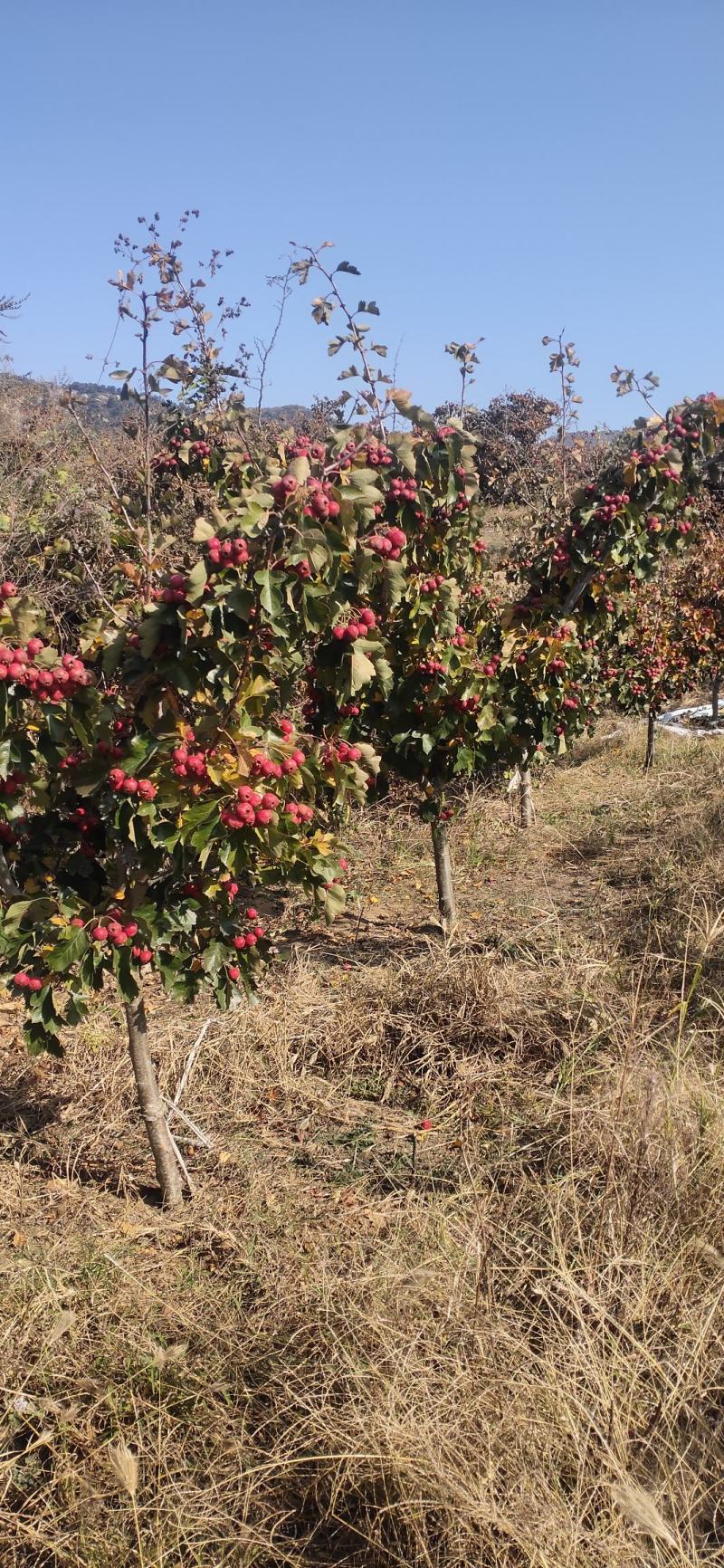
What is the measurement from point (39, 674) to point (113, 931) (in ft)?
2.50

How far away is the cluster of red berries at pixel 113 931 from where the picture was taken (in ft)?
9.12

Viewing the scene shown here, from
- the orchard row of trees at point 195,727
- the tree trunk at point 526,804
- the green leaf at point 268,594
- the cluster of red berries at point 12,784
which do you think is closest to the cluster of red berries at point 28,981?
the orchard row of trees at point 195,727

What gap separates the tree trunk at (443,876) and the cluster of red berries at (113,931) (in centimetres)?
265

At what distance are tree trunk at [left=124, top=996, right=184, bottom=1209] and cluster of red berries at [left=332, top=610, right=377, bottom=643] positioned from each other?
1362mm

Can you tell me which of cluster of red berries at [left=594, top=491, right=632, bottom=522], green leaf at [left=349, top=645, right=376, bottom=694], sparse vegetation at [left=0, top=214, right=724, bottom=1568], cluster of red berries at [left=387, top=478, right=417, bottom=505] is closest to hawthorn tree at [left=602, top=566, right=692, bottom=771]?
sparse vegetation at [left=0, top=214, right=724, bottom=1568]

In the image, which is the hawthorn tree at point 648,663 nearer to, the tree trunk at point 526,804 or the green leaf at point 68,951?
the tree trunk at point 526,804

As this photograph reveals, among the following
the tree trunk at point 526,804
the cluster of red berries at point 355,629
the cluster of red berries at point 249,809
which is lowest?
the tree trunk at point 526,804

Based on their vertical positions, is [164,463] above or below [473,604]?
above

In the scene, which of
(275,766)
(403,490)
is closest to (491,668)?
(403,490)

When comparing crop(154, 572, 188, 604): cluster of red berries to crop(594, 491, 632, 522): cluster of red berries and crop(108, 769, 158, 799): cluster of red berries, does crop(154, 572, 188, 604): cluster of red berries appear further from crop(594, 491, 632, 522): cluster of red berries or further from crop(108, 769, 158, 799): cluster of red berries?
crop(594, 491, 632, 522): cluster of red berries

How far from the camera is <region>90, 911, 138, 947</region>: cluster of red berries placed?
278 centimetres

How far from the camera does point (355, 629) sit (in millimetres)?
3031

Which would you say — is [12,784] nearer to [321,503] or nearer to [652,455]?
[321,503]

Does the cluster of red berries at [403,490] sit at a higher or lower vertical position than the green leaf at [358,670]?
higher
